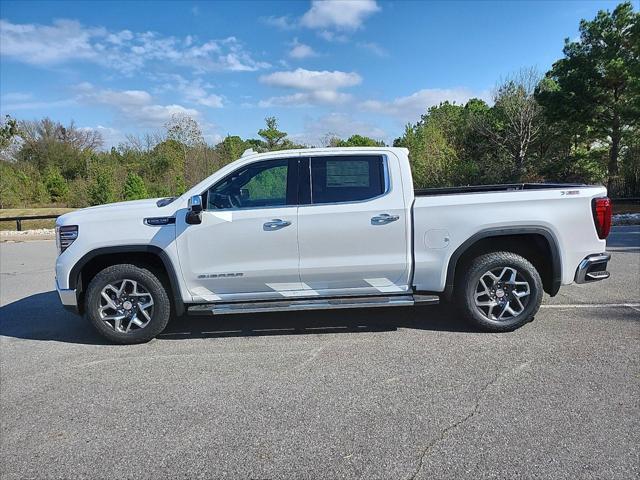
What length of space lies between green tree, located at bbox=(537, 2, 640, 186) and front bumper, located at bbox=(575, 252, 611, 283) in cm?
1860

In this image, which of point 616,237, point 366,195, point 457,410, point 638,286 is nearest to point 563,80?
point 616,237

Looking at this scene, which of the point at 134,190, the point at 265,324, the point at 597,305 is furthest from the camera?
the point at 134,190

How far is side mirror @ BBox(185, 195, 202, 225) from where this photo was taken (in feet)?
14.8

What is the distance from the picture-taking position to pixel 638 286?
6453 mm

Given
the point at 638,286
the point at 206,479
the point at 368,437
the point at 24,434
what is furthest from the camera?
the point at 638,286

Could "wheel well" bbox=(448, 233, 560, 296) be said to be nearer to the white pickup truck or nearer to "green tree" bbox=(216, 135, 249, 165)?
the white pickup truck

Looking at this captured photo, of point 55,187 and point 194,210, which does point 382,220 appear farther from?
point 55,187

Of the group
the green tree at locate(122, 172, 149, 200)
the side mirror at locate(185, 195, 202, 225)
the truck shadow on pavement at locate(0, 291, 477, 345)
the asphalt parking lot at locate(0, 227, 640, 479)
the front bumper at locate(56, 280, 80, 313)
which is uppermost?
the green tree at locate(122, 172, 149, 200)

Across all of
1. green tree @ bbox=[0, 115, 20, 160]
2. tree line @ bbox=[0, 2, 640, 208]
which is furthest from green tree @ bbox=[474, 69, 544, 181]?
green tree @ bbox=[0, 115, 20, 160]

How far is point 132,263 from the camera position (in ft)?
15.9

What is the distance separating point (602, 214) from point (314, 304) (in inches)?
125

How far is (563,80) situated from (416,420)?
22564 mm

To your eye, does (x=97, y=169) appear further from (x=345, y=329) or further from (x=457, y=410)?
(x=457, y=410)

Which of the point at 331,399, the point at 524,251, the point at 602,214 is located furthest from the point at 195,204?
the point at 602,214
